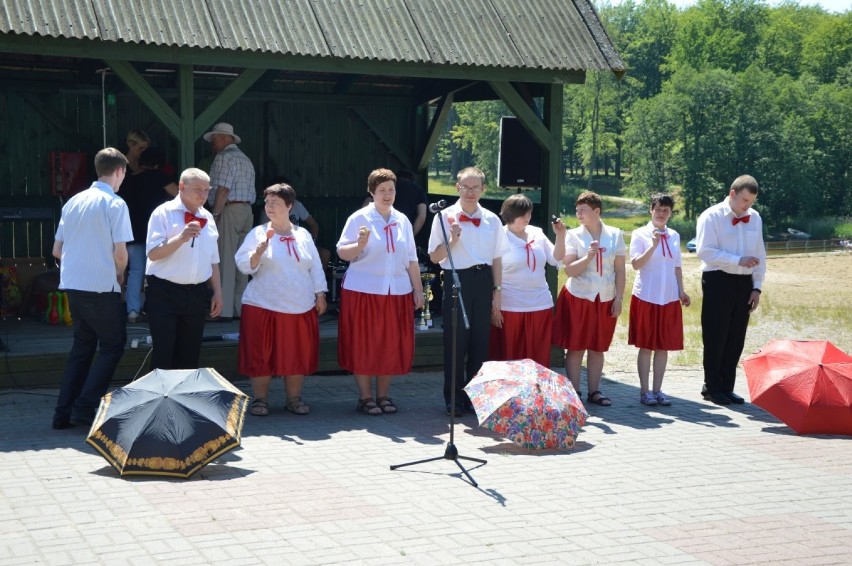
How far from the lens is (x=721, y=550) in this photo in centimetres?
554

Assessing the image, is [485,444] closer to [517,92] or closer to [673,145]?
[517,92]

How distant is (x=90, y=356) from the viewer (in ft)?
24.9

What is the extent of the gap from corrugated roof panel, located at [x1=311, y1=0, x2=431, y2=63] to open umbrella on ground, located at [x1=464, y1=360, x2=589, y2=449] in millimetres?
3455

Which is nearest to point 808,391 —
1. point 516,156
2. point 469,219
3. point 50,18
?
point 469,219

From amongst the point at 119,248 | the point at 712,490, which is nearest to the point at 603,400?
the point at 712,490

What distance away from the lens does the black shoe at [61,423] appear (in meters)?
7.55

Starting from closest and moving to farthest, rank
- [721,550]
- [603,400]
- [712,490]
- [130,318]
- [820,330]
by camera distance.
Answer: [721,550]
[712,490]
[603,400]
[130,318]
[820,330]

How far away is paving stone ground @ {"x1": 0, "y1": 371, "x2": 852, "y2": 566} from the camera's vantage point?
5.39 m

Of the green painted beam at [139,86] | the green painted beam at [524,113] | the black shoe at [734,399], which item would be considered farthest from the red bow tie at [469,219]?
the black shoe at [734,399]

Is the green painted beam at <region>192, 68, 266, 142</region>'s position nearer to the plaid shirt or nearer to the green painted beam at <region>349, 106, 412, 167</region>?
the plaid shirt

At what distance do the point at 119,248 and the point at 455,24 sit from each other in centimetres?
449

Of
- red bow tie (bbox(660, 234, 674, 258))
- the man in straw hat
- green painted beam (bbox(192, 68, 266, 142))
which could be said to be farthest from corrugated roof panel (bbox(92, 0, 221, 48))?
red bow tie (bbox(660, 234, 674, 258))

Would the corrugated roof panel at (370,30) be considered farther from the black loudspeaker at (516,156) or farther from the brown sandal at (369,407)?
the brown sandal at (369,407)

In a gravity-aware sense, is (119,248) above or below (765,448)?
above
